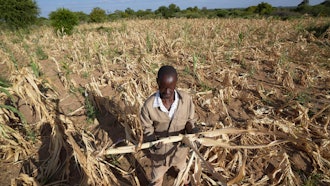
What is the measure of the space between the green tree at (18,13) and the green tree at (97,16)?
1146 cm

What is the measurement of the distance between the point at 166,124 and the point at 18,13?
18.4 m

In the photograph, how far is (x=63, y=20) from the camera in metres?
13.0

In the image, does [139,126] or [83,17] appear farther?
[83,17]

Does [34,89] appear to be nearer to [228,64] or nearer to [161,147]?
[161,147]

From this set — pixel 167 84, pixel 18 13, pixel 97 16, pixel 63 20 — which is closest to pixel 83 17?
pixel 97 16

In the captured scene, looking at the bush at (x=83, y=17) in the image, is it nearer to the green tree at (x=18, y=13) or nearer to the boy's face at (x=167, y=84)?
the green tree at (x=18, y=13)

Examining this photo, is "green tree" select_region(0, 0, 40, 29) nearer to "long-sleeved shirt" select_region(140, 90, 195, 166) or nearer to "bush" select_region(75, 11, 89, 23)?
"bush" select_region(75, 11, 89, 23)

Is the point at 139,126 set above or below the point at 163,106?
below

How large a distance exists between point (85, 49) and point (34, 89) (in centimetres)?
512

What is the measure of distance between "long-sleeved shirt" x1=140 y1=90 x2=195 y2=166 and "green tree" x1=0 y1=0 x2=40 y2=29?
17.8 metres

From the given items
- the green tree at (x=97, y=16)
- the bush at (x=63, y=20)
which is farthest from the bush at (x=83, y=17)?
the bush at (x=63, y=20)

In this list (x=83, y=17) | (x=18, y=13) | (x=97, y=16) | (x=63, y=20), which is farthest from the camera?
(x=83, y=17)

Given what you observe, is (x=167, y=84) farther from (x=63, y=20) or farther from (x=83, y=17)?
(x=83, y=17)

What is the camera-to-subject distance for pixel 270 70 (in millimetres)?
5805
